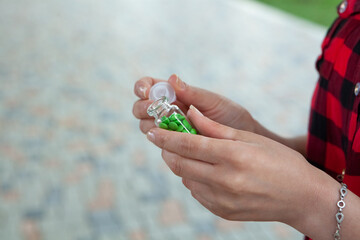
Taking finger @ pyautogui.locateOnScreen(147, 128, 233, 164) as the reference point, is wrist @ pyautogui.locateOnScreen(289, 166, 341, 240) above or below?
below

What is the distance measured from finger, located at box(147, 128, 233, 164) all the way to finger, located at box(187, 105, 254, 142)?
2.0 inches

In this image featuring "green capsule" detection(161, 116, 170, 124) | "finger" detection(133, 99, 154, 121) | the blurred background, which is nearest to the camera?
"green capsule" detection(161, 116, 170, 124)

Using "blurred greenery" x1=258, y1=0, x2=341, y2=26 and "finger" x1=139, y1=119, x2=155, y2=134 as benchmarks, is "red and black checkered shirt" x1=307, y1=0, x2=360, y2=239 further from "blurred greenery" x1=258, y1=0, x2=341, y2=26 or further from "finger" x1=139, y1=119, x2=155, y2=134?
"blurred greenery" x1=258, y1=0, x2=341, y2=26

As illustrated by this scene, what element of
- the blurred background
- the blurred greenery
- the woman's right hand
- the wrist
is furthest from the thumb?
the blurred greenery

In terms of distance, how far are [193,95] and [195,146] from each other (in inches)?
15.6

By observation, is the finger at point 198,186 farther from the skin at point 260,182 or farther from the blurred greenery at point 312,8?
the blurred greenery at point 312,8

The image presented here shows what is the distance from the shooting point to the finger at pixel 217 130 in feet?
2.25

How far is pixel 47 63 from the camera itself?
4129mm

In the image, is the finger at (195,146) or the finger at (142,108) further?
the finger at (142,108)

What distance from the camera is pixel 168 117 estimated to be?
870 millimetres

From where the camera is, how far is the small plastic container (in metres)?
0.82

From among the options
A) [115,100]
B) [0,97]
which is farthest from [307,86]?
[0,97]

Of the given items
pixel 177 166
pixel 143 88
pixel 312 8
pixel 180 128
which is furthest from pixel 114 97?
pixel 312 8

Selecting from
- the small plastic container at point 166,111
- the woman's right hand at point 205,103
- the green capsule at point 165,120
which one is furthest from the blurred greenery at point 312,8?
the green capsule at point 165,120
